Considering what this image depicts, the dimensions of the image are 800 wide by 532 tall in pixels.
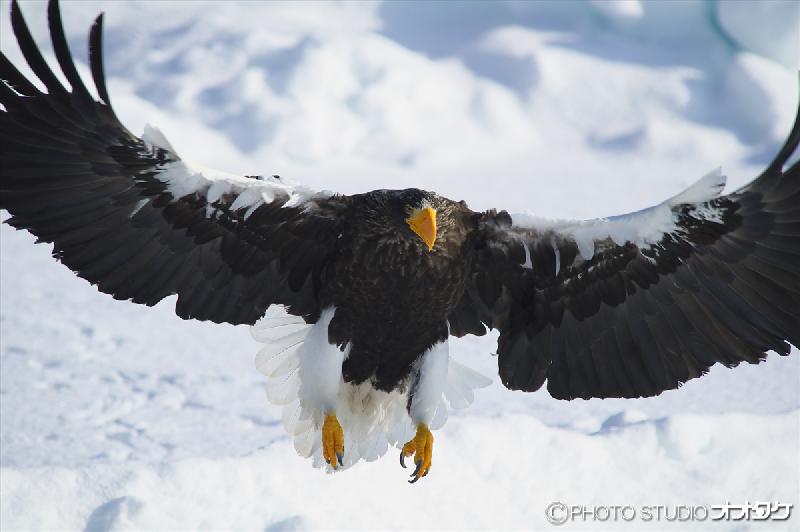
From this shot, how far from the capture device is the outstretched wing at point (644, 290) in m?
3.68

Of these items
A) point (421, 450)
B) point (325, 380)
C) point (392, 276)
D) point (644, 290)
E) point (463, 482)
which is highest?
point (392, 276)

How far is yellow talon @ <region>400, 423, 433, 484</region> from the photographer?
13.6ft

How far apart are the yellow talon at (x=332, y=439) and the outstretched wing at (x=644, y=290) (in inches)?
27.0

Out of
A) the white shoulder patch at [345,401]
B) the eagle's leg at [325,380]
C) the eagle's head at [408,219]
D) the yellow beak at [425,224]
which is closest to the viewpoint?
the yellow beak at [425,224]

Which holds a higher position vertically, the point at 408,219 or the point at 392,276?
the point at 408,219

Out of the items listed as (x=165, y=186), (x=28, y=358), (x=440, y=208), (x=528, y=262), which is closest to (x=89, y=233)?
(x=165, y=186)

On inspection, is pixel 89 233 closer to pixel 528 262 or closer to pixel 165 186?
pixel 165 186

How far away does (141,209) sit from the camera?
3787 millimetres

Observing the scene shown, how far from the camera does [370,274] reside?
372 cm

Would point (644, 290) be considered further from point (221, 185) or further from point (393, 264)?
point (221, 185)

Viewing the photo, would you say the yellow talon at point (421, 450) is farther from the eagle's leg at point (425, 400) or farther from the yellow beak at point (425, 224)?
the yellow beak at point (425, 224)

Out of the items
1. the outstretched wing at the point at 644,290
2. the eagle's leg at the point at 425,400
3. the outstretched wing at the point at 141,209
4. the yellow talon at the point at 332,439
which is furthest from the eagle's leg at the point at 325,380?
the outstretched wing at the point at 644,290


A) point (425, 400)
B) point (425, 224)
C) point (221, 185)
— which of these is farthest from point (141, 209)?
point (425, 400)

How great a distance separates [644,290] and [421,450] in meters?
1.19
